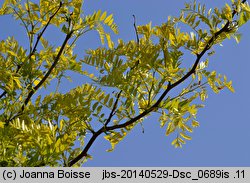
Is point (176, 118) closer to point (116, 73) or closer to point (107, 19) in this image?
point (116, 73)

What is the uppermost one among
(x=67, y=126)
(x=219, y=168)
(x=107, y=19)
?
(x=107, y=19)

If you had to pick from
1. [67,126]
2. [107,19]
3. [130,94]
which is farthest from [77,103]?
[107,19]

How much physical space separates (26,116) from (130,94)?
1.88 ft

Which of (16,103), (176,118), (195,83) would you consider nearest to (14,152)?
(16,103)

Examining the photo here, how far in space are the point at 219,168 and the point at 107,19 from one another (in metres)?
1.04

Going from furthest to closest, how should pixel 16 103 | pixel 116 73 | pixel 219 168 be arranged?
1. pixel 16 103
2. pixel 116 73
3. pixel 219 168

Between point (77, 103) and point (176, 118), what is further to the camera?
point (77, 103)

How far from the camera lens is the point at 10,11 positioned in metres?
3.16

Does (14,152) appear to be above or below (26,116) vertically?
below

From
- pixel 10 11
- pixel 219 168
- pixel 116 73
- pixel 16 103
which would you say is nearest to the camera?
pixel 219 168

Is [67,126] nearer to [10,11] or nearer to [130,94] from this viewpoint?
[130,94]

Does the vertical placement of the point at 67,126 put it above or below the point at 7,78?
below

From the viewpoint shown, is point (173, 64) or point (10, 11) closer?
point (173, 64)

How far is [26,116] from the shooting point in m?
2.65
